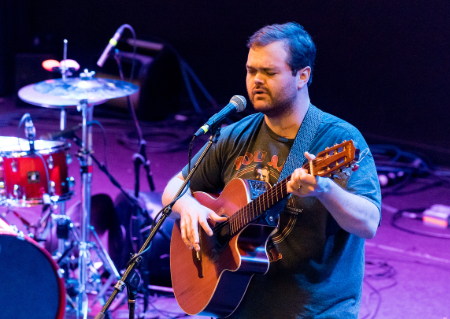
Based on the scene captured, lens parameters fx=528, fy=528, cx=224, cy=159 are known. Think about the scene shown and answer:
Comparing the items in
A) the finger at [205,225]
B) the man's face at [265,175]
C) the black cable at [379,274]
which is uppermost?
the man's face at [265,175]

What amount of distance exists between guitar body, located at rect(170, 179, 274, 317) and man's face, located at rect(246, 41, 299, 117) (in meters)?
0.34

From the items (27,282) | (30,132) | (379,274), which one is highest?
(30,132)

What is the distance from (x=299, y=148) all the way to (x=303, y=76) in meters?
0.32

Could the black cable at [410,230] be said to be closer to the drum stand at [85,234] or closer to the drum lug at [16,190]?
the drum stand at [85,234]

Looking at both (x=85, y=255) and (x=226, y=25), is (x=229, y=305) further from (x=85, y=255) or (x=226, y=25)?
(x=226, y=25)

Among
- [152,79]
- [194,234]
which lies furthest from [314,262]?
[152,79]

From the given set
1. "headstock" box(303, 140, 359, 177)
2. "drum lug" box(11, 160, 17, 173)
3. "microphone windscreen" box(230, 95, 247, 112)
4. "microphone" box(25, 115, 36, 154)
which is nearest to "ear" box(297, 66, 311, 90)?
"microphone windscreen" box(230, 95, 247, 112)

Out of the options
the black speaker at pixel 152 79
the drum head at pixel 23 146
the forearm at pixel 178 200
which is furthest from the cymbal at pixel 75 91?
the black speaker at pixel 152 79

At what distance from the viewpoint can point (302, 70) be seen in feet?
7.14

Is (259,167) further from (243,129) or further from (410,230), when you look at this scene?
(410,230)

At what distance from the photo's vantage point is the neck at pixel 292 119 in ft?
7.16

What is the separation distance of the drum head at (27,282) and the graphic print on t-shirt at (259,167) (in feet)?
4.50

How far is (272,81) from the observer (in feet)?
6.97

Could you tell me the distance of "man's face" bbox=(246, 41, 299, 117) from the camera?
83.7 inches
